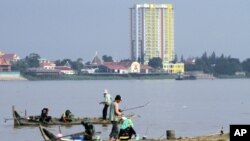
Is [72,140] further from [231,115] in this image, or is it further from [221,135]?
[231,115]

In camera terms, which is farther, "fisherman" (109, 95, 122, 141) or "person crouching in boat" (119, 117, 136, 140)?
"fisherman" (109, 95, 122, 141)

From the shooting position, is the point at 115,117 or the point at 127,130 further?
the point at 115,117

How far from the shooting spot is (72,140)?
82.1ft

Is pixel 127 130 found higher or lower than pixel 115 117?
lower

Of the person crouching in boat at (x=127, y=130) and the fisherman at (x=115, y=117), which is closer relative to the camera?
the person crouching in boat at (x=127, y=130)

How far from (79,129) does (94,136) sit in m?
11.8

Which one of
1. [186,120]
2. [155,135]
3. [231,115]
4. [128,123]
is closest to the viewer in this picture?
[128,123]

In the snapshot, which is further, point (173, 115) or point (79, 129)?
point (173, 115)

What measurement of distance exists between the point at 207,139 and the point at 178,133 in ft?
40.2

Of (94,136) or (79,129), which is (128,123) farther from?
(79,129)

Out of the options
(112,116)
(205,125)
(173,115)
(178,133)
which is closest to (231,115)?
(173,115)

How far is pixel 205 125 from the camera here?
4316 cm

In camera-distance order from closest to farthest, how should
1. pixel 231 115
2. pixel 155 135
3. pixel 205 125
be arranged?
pixel 155 135, pixel 205 125, pixel 231 115

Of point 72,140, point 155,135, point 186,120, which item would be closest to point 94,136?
point 72,140
